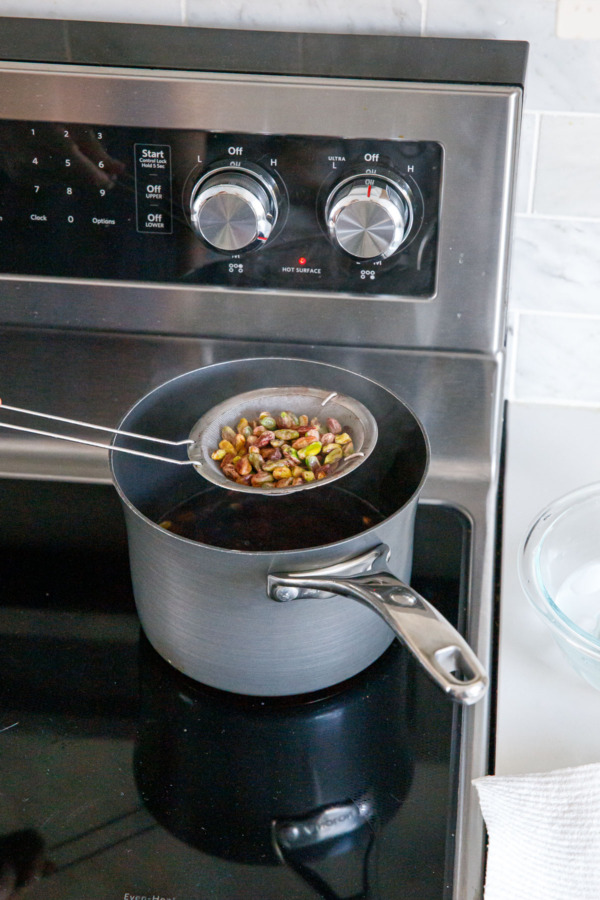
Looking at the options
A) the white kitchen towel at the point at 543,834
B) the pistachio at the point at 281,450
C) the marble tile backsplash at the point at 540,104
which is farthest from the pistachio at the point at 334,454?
the marble tile backsplash at the point at 540,104

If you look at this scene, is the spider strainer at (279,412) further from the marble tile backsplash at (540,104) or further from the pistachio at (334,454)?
the marble tile backsplash at (540,104)

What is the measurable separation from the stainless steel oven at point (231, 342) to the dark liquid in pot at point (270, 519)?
8 cm

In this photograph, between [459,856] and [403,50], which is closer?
[459,856]

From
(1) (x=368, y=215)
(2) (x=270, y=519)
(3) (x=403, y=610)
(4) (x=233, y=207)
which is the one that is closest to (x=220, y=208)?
(4) (x=233, y=207)

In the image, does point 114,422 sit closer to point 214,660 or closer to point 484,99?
point 214,660

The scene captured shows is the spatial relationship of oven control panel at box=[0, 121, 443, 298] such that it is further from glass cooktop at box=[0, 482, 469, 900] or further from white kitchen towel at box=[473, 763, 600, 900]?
white kitchen towel at box=[473, 763, 600, 900]

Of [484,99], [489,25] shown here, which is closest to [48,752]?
A: [484,99]

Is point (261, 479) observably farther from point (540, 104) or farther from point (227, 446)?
point (540, 104)

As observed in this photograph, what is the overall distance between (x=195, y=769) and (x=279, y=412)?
0.27 meters

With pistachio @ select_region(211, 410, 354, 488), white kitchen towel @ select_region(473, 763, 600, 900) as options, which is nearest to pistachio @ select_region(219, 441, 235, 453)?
pistachio @ select_region(211, 410, 354, 488)

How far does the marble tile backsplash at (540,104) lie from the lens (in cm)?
75

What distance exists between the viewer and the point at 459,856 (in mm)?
471

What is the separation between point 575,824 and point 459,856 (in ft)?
0.21

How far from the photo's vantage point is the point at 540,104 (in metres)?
0.78
